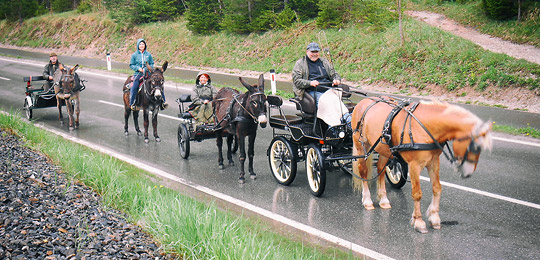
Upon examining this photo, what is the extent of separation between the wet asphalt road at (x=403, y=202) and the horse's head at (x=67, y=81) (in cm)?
152

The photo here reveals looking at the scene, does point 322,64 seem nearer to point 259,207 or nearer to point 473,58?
point 259,207

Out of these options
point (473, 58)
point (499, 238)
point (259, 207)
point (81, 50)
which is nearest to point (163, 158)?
point (259, 207)

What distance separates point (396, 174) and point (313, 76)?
2.32 metres

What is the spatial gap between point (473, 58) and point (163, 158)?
12198mm

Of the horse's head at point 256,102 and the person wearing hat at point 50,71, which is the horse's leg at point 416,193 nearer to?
the horse's head at point 256,102

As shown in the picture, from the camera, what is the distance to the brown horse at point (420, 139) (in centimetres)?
639

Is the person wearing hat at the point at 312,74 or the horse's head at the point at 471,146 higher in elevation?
the person wearing hat at the point at 312,74

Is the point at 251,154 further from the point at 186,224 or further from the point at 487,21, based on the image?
the point at 487,21

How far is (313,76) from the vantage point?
9594 mm

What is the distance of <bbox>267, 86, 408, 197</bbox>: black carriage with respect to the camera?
28.9ft

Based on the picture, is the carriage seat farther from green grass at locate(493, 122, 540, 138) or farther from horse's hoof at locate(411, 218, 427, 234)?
green grass at locate(493, 122, 540, 138)

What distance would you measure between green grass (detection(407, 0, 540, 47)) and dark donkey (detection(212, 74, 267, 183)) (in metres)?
14.8

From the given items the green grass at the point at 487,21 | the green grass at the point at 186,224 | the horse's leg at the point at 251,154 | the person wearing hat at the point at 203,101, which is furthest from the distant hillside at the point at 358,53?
the green grass at the point at 186,224

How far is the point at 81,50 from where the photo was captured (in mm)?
41969
